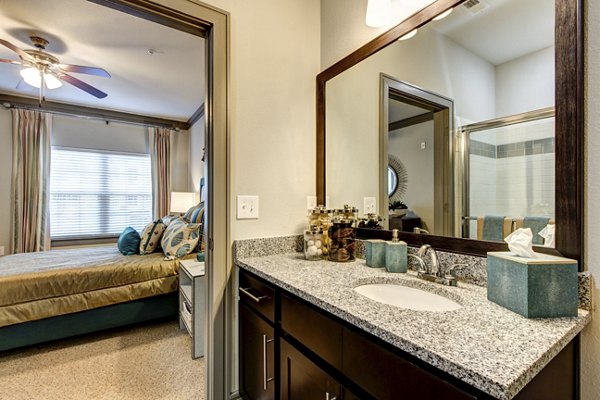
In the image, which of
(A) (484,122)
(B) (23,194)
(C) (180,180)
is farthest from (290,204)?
(B) (23,194)

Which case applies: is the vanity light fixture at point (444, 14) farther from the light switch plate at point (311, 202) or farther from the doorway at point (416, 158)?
the light switch plate at point (311, 202)

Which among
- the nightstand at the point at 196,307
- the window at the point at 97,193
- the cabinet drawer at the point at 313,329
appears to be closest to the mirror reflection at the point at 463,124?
the cabinet drawer at the point at 313,329

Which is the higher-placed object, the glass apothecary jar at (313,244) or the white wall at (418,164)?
the white wall at (418,164)

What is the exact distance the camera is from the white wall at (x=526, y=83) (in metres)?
0.87

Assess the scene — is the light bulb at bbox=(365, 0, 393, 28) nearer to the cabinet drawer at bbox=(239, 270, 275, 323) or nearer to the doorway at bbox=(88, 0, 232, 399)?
the doorway at bbox=(88, 0, 232, 399)

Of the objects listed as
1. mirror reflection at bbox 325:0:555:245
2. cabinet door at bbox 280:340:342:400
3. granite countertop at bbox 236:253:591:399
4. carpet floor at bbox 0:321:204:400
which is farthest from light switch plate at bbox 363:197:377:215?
carpet floor at bbox 0:321:204:400

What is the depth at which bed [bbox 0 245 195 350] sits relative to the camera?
215cm

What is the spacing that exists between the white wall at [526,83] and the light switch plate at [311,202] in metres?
1.01

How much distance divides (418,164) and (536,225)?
0.52 m

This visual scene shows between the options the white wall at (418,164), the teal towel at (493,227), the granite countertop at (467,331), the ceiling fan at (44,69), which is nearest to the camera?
the granite countertop at (467,331)

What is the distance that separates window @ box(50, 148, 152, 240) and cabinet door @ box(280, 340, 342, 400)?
4472 millimetres

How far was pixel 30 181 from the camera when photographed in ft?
12.7

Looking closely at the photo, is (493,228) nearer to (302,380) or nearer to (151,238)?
(302,380)

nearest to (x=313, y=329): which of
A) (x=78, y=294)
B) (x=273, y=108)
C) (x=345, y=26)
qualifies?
(x=273, y=108)
